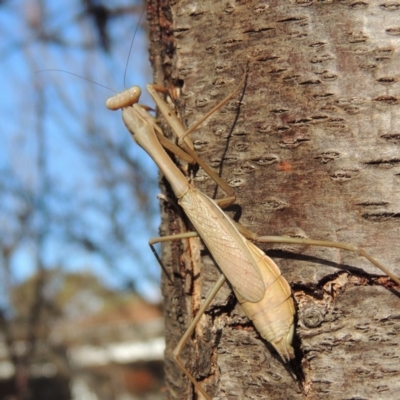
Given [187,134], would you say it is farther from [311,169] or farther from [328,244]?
[328,244]


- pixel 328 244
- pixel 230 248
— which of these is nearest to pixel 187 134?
pixel 230 248

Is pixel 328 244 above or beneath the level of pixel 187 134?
beneath

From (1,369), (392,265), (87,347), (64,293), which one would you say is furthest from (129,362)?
(392,265)

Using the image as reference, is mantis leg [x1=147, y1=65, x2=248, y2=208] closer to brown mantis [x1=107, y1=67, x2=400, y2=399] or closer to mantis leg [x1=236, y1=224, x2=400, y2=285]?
brown mantis [x1=107, y1=67, x2=400, y2=399]

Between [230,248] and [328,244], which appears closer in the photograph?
[328,244]

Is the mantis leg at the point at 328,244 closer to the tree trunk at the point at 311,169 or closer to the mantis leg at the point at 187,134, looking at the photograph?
the tree trunk at the point at 311,169

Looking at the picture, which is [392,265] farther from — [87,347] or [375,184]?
[87,347]
